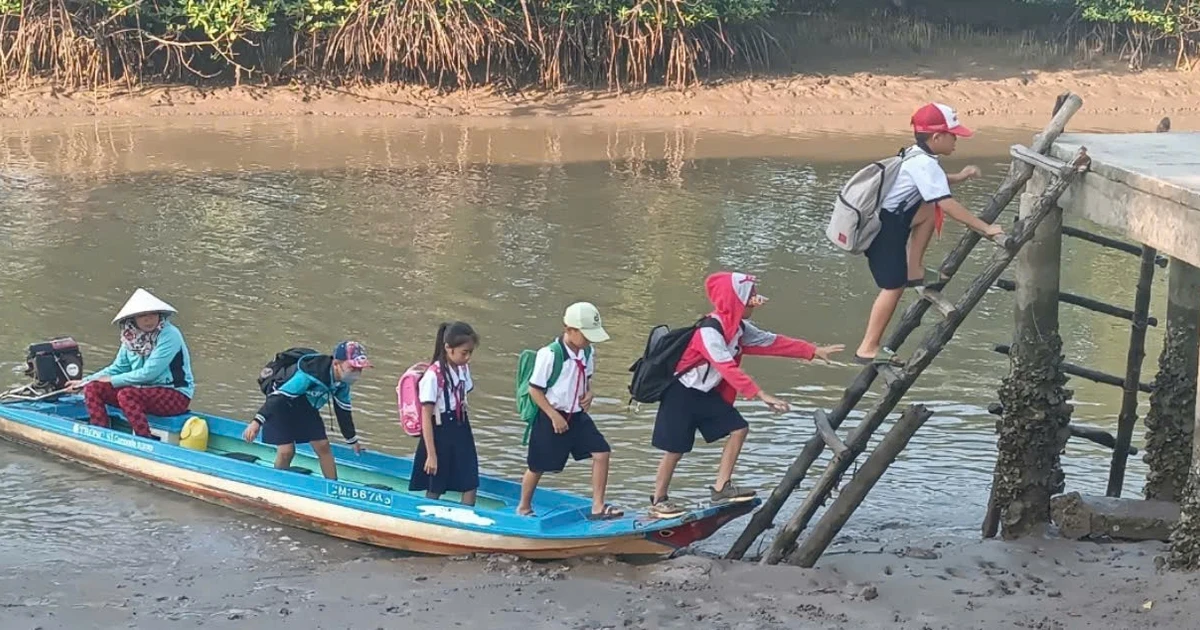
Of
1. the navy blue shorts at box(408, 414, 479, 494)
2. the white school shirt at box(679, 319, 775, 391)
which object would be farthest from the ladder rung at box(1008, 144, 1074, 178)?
the navy blue shorts at box(408, 414, 479, 494)

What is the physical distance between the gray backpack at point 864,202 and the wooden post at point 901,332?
419mm

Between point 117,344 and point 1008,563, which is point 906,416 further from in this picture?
point 117,344

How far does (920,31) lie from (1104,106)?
3.21 metres

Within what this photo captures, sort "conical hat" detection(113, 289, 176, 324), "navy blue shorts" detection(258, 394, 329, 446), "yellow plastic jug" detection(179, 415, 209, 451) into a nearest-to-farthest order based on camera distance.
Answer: "navy blue shorts" detection(258, 394, 329, 446), "conical hat" detection(113, 289, 176, 324), "yellow plastic jug" detection(179, 415, 209, 451)

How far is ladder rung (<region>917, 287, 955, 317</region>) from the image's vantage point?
276 inches

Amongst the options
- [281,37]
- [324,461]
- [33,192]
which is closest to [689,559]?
[324,461]

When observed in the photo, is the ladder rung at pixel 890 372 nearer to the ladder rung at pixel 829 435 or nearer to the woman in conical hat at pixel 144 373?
the ladder rung at pixel 829 435

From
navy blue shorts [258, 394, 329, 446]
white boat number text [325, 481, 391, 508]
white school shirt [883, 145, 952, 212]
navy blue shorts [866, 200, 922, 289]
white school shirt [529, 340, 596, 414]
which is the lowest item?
white boat number text [325, 481, 391, 508]

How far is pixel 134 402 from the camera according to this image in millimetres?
9352

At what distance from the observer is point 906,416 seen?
6926 millimetres

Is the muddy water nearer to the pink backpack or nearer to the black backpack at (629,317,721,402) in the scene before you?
the pink backpack

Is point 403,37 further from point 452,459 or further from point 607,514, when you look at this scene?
point 607,514

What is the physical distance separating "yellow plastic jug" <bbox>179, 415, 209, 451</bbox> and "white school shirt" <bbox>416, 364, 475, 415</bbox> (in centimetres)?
222

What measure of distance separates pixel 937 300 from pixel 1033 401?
883 millimetres
